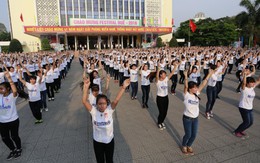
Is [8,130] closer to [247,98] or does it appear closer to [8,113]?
[8,113]

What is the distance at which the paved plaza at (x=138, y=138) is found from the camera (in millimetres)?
3787

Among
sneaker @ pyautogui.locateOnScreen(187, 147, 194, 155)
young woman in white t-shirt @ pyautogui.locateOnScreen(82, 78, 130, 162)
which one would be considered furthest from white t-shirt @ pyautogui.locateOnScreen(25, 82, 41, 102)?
sneaker @ pyautogui.locateOnScreen(187, 147, 194, 155)

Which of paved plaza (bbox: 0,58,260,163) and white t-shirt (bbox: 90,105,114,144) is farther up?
white t-shirt (bbox: 90,105,114,144)

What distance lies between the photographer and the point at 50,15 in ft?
133

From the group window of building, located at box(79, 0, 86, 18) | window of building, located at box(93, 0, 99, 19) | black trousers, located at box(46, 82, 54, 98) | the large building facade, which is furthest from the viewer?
window of building, located at box(93, 0, 99, 19)

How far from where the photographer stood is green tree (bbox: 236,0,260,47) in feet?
98.4

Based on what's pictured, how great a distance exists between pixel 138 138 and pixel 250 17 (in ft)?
113

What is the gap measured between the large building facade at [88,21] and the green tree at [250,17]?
1376 centimetres

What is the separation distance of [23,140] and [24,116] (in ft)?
6.39

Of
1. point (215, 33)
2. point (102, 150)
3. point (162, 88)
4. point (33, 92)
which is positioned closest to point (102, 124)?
point (102, 150)

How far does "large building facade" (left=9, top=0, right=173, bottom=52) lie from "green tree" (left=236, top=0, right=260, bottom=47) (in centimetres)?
1376

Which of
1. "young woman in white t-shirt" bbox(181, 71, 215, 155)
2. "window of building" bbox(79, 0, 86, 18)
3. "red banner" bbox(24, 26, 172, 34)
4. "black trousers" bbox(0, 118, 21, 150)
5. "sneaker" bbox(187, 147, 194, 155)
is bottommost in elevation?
"sneaker" bbox(187, 147, 194, 155)

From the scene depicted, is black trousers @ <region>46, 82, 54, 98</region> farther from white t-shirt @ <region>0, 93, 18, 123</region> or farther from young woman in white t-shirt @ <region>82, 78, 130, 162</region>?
young woman in white t-shirt @ <region>82, 78, 130, 162</region>

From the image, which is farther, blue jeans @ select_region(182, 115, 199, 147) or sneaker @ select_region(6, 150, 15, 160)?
sneaker @ select_region(6, 150, 15, 160)
